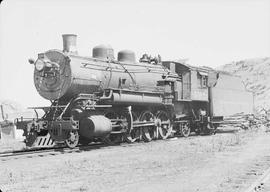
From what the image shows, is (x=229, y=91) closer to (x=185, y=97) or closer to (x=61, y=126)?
(x=185, y=97)

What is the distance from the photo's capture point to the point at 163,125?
1802cm

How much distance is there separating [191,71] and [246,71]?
49724 mm

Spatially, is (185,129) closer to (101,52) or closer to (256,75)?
(101,52)

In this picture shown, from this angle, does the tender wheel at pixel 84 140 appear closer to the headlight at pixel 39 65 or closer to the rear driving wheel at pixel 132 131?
the rear driving wheel at pixel 132 131

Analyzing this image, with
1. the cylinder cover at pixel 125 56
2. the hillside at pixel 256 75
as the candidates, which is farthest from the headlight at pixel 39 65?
the hillside at pixel 256 75

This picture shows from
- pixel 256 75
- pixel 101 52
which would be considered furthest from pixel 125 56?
pixel 256 75

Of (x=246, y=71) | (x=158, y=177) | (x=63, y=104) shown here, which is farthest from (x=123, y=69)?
(x=246, y=71)

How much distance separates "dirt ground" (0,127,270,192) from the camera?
7.08 m

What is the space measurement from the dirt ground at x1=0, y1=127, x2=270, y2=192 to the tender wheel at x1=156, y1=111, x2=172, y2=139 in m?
4.64

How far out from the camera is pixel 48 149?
559 inches

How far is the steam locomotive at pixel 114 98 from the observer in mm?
13664

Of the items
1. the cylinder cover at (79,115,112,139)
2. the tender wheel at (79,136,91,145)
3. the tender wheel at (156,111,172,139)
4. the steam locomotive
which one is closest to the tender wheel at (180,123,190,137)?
the steam locomotive

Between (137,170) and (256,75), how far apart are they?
188 feet

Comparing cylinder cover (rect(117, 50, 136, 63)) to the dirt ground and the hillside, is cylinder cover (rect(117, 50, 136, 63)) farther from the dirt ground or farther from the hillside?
the hillside
